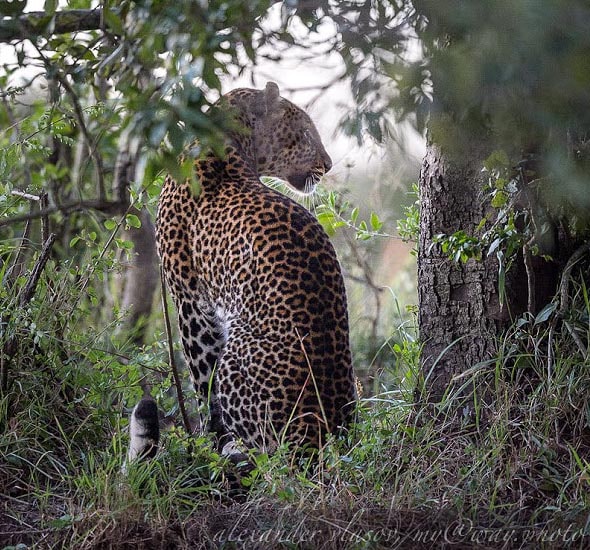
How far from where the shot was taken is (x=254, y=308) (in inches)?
166

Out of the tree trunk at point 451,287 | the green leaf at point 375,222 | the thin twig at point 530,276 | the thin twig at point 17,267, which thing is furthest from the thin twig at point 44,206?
the thin twig at point 530,276

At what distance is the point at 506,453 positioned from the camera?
3713mm

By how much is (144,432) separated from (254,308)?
78cm

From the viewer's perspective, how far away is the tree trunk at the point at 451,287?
4164 mm

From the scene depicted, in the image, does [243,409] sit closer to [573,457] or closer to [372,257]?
[573,457]

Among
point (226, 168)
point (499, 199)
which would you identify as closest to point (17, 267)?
point (226, 168)

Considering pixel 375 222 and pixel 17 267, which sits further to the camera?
pixel 375 222

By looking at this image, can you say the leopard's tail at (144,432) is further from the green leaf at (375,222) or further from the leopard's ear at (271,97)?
the leopard's ear at (271,97)

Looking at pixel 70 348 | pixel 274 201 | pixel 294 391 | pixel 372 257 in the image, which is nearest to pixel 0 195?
pixel 70 348

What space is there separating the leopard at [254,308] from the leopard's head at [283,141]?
14 cm

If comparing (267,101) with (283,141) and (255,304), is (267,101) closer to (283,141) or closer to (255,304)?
(283,141)

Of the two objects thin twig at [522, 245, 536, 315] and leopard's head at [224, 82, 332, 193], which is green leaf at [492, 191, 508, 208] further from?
leopard's head at [224, 82, 332, 193]

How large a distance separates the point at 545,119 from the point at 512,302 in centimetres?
241

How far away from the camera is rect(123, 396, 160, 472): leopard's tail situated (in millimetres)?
3725
